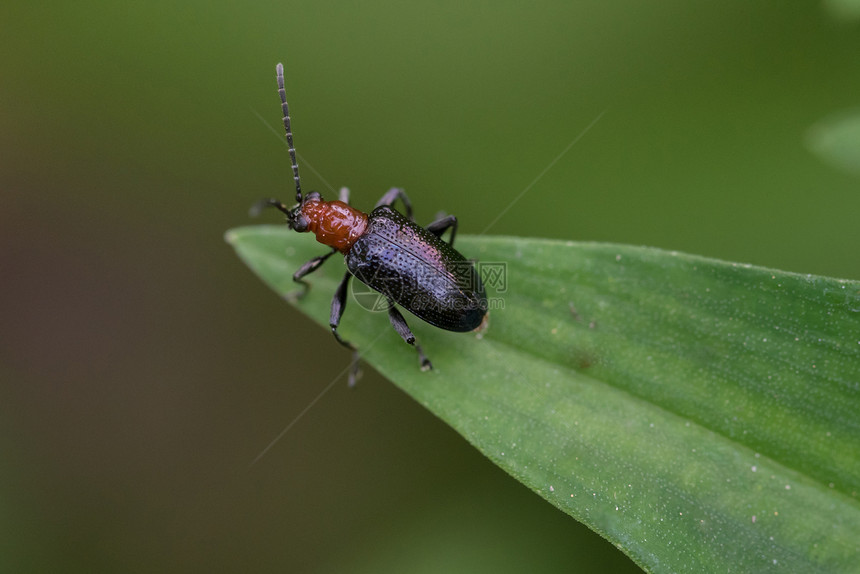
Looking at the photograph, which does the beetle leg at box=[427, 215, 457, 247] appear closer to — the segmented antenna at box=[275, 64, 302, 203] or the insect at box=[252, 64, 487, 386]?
the insect at box=[252, 64, 487, 386]

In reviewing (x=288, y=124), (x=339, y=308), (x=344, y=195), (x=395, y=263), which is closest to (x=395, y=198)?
(x=344, y=195)

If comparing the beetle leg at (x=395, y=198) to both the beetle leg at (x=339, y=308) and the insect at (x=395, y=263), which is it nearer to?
the insect at (x=395, y=263)

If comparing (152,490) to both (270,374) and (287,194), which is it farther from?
(287,194)

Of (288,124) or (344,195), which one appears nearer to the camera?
(288,124)

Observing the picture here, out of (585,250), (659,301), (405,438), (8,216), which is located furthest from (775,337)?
(8,216)

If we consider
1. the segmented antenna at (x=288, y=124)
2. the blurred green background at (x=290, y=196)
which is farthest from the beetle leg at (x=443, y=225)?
the segmented antenna at (x=288, y=124)

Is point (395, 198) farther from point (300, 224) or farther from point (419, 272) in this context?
point (419, 272)
